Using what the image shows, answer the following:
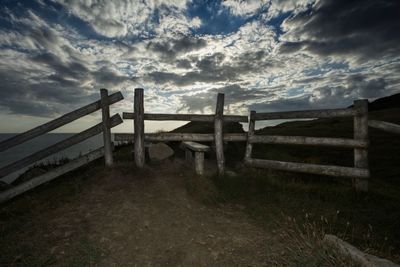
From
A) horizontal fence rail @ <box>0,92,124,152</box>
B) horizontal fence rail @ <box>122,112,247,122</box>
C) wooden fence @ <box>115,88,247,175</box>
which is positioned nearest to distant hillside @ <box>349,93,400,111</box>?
horizontal fence rail @ <box>122,112,247,122</box>

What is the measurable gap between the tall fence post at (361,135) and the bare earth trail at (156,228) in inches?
163

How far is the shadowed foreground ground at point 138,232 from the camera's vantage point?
3436 mm

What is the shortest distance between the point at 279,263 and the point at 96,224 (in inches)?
129

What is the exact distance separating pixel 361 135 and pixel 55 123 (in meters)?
8.80

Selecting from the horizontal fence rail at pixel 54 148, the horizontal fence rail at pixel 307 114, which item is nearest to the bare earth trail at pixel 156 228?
the horizontal fence rail at pixel 54 148

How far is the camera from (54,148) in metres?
6.39

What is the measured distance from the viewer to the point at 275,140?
7695mm

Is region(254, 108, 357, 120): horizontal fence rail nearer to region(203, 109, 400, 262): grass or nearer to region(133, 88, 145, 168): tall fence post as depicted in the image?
region(203, 109, 400, 262): grass

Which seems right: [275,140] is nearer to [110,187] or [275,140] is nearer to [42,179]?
[110,187]

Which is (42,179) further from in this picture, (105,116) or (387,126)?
(387,126)

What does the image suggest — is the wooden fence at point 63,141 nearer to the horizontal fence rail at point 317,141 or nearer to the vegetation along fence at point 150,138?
the vegetation along fence at point 150,138

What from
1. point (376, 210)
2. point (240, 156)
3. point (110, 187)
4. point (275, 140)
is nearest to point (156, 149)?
point (110, 187)

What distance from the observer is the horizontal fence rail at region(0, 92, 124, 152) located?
5949 millimetres

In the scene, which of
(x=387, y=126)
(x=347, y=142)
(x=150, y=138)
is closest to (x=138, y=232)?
(x=150, y=138)
